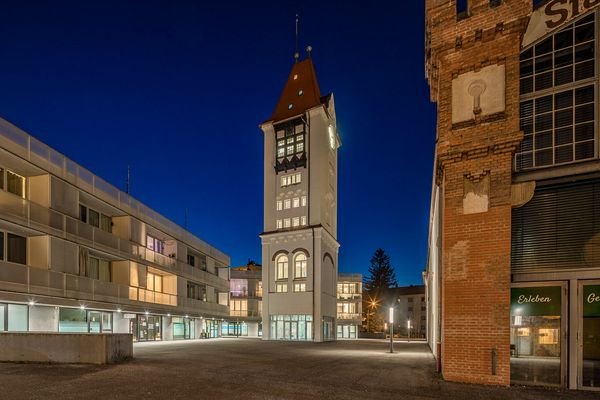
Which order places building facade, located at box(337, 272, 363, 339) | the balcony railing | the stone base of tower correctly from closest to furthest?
the balcony railing → the stone base of tower → building facade, located at box(337, 272, 363, 339)

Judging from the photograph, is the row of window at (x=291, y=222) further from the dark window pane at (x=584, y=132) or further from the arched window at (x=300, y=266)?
the dark window pane at (x=584, y=132)

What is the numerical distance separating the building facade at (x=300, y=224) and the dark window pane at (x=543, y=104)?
103 ft

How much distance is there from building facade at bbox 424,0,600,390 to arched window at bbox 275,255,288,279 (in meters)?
32.4

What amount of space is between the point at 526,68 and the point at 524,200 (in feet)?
10.8

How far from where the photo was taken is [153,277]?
32625mm

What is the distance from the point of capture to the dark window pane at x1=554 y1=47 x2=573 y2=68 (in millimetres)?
10055

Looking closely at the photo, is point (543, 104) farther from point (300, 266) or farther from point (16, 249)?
point (300, 266)

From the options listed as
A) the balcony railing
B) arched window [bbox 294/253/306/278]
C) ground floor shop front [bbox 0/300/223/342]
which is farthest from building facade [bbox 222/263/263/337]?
the balcony railing

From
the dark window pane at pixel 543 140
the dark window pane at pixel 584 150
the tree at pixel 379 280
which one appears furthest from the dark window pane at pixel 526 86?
the tree at pixel 379 280

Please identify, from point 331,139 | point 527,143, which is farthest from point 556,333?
point 331,139

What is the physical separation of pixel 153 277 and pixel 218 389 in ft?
81.5

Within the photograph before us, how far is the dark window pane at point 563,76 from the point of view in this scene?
10008mm

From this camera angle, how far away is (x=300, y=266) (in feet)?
136

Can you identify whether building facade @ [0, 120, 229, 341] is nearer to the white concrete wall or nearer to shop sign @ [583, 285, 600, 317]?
the white concrete wall
